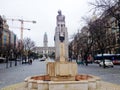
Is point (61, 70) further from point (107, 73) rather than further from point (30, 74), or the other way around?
point (107, 73)

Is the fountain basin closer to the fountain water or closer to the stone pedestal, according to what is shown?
the fountain water

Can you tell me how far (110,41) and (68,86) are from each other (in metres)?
52.3

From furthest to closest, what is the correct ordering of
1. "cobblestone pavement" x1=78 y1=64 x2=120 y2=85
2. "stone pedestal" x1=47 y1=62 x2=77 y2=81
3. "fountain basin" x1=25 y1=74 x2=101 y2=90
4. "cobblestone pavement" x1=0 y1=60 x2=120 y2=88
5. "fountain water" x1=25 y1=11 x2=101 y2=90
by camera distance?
1. "cobblestone pavement" x1=78 y1=64 x2=120 y2=85
2. "cobblestone pavement" x1=0 y1=60 x2=120 y2=88
3. "stone pedestal" x1=47 y1=62 x2=77 y2=81
4. "fountain water" x1=25 y1=11 x2=101 y2=90
5. "fountain basin" x1=25 y1=74 x2=101 y2=90

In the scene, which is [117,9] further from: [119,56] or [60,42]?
[119,56]

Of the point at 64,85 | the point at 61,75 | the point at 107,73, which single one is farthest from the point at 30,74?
the point at 64,85

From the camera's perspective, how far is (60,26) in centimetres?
1819

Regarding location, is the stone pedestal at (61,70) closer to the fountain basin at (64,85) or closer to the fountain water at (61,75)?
the fountain water at (61,75)

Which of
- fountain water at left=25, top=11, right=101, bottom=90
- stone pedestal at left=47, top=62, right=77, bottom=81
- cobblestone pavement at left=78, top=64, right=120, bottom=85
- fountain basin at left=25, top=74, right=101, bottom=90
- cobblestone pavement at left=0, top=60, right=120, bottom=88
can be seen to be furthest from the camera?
cobblestone pavement at left=78, top=64, right=120, bottom=85

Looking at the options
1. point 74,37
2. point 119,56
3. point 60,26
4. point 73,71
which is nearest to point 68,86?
point 73,71

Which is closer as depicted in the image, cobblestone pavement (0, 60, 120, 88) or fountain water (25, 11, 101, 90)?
fountain water (25, 11, 101, 90)

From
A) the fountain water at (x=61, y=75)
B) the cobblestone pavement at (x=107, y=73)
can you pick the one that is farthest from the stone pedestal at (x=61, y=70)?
the cobblestone pavement at (x=107, y=73)

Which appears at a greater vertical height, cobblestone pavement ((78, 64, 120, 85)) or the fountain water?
the fountain water

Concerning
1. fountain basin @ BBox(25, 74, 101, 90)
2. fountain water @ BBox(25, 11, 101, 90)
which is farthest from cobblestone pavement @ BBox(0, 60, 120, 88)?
fountain water @ BBox(25, 11, 101, 90)

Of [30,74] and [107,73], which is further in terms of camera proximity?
[107,73]
